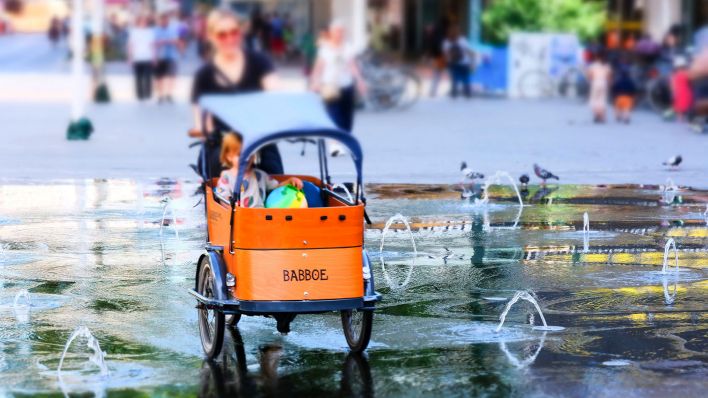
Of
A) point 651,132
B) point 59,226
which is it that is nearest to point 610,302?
point 59,226

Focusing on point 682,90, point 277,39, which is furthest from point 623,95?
point 277,39

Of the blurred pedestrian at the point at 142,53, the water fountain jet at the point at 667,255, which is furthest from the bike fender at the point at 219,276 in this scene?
the blurred pedestrian at the point at 142,53

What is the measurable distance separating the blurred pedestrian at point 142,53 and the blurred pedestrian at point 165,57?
0.20 metres

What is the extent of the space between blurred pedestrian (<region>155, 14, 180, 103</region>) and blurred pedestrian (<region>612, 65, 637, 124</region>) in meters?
9.46

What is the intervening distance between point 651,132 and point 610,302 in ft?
47.0

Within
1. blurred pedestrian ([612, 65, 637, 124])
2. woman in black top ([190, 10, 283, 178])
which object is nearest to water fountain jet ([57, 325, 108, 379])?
woman in black top ([190, 10, 283, 178])

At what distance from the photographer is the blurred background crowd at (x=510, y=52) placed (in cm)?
2597

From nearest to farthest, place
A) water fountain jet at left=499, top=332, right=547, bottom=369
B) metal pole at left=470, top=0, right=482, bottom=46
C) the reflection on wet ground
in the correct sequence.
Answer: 1. the reflection on wet ground
2. water fountain jet at left=499, top=332, right=547, bottom=369
3. metal pole at left=470, top=0, right=482, bottom=46

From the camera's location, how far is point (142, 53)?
30.4 m

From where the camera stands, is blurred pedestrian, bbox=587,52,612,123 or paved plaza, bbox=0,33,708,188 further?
blurred pedestrian, bbox=587,52,612,123

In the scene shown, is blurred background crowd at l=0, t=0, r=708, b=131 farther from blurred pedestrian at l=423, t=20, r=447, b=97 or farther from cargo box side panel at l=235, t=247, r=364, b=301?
cargo box side panel at l=235, t=247, r=364, b=301

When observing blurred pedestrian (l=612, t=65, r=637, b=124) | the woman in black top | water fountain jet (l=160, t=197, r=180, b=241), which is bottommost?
water fountain jet (l=160, t=197, r=180, b=241)

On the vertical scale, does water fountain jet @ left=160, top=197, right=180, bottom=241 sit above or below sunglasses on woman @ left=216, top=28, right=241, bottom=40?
below

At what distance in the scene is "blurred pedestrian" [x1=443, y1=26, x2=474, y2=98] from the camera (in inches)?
1249
